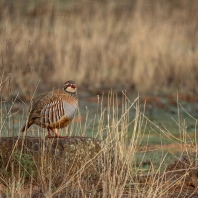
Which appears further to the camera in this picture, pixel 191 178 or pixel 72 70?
pixel 72 70

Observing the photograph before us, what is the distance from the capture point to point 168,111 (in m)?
16.1

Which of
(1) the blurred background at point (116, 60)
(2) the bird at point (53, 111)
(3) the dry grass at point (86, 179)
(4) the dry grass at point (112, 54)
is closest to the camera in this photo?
(3) the dry grass at point (86, 179)

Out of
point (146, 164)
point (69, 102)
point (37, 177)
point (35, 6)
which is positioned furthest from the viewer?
point (35, 6)

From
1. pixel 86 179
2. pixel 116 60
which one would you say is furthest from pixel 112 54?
pixel 86 179

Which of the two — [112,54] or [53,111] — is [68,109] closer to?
[53,111]

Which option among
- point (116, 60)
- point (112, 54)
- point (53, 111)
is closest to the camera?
point (53, 111)

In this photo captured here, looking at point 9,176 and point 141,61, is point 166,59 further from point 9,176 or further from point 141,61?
point 9,176

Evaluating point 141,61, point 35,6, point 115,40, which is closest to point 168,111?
point 141,61

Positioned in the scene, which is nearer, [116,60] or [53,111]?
[53,111]

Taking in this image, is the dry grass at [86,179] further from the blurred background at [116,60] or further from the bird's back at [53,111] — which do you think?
the blurred background at [116,60]

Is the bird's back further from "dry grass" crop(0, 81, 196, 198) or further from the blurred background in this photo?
the blurred background

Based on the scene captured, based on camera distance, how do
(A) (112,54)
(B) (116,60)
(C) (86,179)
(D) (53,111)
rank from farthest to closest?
(A) (112,54)
(B) (116,60)
(D) (53,111)
(C) (86,179)

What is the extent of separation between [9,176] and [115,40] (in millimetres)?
13814

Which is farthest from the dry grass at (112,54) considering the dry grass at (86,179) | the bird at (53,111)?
the dry grass at (86,179)
